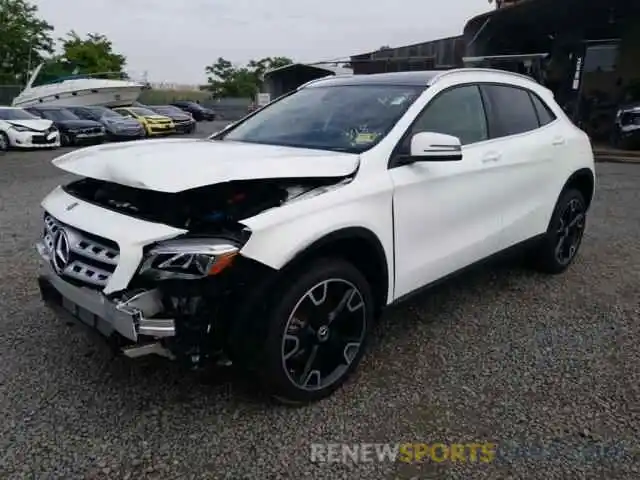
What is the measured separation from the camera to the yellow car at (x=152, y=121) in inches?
848

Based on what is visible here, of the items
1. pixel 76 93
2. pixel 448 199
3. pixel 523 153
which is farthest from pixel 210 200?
pixel 76 93

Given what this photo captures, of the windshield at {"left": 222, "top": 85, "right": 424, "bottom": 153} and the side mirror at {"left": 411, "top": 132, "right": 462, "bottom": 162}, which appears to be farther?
the windshield at {"left": 222, "top": 85, "right": 424, "bottom": 153}

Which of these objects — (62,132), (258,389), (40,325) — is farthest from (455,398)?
(62,132)

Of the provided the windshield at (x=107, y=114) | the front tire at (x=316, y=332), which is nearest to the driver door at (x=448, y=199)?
the front tire at (x=316, y=332)

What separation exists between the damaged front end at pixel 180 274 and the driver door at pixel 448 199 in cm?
62

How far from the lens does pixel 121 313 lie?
211 cm

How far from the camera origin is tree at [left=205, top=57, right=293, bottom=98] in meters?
57.7

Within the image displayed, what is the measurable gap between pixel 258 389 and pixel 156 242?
40.5 inches

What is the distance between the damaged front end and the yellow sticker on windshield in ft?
1.70

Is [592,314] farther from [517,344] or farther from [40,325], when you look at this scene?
[40,325]

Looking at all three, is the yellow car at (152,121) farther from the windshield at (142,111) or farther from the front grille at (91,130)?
the front grille at (91,130)

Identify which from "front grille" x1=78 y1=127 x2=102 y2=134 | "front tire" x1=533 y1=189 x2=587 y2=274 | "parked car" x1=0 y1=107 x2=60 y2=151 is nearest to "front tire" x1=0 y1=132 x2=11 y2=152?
"parked car" x1=0 y1=107 x2=60 y2=151

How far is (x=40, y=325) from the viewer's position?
134 inches

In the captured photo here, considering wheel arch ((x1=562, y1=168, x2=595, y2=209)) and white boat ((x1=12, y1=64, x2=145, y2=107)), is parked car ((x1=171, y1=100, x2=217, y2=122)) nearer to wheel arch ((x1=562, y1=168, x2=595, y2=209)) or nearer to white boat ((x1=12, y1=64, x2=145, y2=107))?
white boat ((x1=12, y1=64, x2=145, y2=107))
